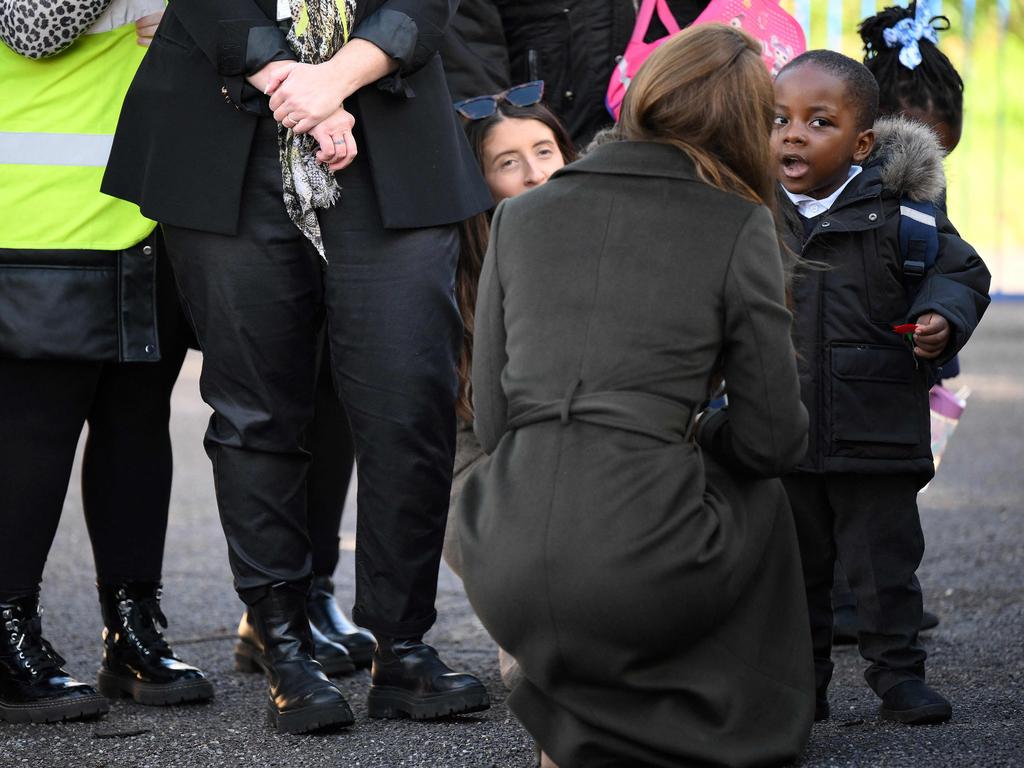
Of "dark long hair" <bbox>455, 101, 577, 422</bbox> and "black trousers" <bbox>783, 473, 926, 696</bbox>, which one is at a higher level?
"dark long hair" <bbox>455, 101, 577, 422</bbox>

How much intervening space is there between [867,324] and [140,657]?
5.63 feet

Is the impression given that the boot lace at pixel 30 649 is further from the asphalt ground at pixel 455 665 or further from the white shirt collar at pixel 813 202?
the white shirt collar at pixel 813 202

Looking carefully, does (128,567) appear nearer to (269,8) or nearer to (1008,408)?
(269,8)

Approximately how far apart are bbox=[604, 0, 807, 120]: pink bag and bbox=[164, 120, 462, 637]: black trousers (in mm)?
832

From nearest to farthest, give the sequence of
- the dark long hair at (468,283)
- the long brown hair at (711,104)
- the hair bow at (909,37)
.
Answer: the long brown hair at (711,104) → the dark long hair at (468,283) → the hair bow at (909,37)

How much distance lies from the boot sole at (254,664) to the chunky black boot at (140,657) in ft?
0.75

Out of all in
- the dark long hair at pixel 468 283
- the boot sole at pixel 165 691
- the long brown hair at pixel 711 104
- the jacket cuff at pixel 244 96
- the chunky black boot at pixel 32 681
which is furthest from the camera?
the dark long hair at pixel 468 283

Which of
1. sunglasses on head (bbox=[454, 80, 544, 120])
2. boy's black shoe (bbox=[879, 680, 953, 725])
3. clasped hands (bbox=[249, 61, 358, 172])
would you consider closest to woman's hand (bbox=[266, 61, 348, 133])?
clasped hands (bbox=[249, 61, 358, 172])

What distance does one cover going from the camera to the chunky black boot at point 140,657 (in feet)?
10.9

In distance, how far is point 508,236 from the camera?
2.66 m

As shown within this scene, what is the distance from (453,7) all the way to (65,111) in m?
0.84

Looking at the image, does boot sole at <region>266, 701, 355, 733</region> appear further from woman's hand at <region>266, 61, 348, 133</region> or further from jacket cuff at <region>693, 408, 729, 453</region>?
woman's hand at <region>266, 61, 348, 133</region>

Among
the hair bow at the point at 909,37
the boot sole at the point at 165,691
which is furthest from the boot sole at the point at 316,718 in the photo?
the hair bow at the point at 909,37

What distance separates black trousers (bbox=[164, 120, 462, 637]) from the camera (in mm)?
3023
